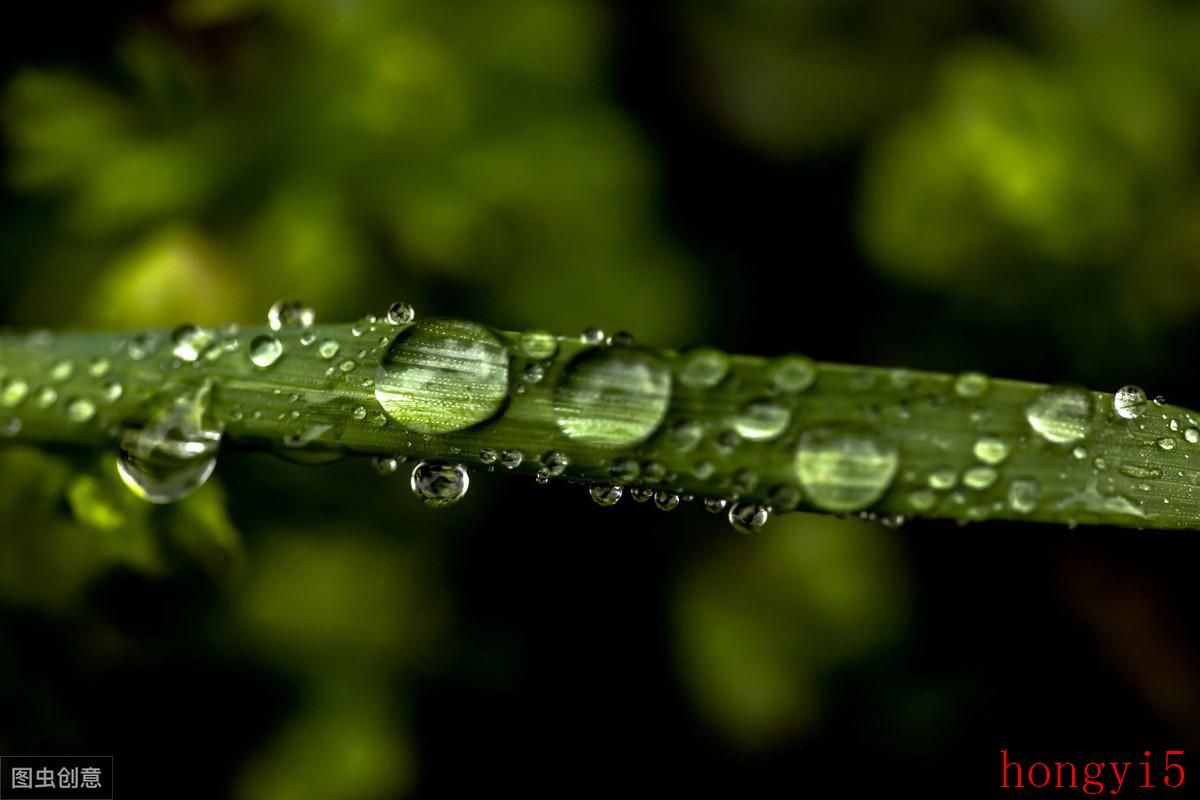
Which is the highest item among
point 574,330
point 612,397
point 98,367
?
point 574,330

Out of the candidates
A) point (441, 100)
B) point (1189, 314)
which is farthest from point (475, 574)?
point (1189, 314)

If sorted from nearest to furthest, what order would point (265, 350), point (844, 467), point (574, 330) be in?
point (844, 467)
point (265, 350)
point (574, 330)

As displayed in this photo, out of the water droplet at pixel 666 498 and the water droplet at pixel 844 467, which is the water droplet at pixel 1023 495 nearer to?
the water droplet at pixel 844 467

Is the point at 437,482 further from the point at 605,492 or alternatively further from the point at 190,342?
the point at 190,342

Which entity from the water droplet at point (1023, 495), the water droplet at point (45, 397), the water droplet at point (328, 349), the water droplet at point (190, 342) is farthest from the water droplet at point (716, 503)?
the water droplet at point (45, 397)

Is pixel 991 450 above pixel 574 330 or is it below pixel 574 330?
below

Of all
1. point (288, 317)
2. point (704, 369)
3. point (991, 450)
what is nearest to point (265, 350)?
point (288, 317)

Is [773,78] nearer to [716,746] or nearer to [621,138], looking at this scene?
[621,138]
